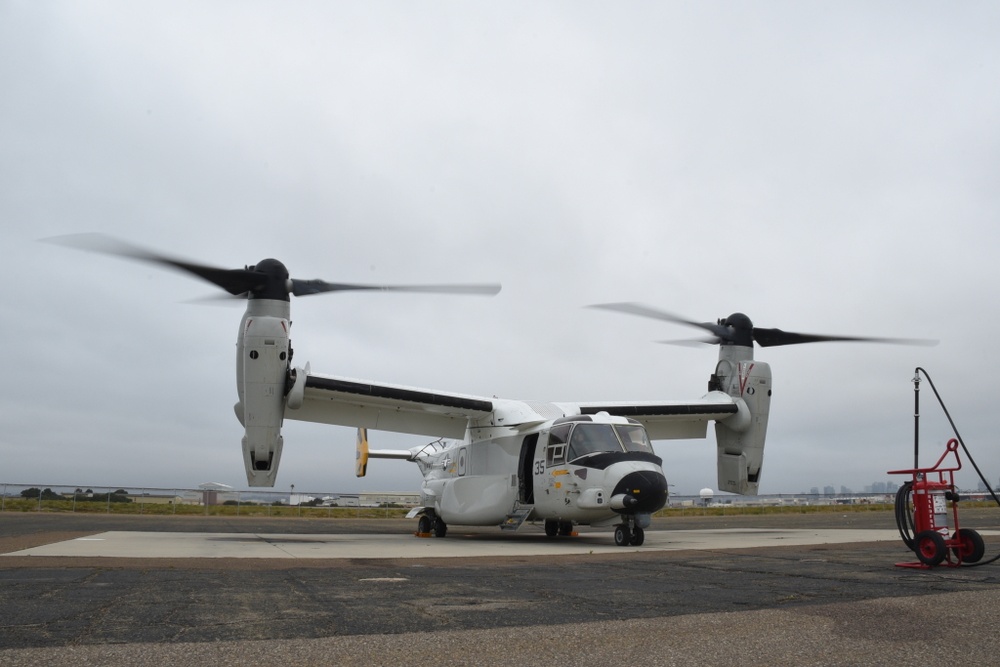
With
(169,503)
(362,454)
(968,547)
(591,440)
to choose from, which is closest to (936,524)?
(968,547)

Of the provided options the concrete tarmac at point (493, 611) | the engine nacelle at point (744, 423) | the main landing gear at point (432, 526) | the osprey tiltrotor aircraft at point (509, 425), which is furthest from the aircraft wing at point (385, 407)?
the concrete tarmac at point (493, 611)

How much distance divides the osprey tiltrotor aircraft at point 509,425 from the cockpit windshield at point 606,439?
3 centimetres

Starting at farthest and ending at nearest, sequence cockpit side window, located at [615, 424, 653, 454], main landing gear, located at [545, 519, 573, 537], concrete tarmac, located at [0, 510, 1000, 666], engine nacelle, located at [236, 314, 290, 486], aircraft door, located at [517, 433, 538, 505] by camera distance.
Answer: main landing gear, located at [545, 519, 573, 537] < aircraft door, located at [517, 433, 538, 505] < engine nacelle, located at [236, 314, 290, 486] < cockpit side window, located at [615, 424, 653, 454] < concrete tarmac, located at [0, 510, 1000, 666]

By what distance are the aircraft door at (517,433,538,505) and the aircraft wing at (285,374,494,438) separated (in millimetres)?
2033

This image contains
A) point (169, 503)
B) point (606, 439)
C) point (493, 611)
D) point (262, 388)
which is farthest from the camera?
point (169, 503)

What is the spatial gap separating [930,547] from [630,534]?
7.16 metres

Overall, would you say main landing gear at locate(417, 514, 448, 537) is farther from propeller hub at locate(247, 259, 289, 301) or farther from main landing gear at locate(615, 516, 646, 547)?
propeller hub at locate(247, 259, 289, 301)

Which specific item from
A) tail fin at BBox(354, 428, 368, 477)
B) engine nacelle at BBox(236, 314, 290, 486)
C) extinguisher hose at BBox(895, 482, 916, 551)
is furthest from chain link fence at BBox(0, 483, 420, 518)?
extinguisher hose at BBox(895, 482, 916, 551)

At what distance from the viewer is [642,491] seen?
15.1 metres

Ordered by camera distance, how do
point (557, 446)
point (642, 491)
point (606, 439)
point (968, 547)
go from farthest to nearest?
1. point (557, 446)
2. point (606, 439)
3. point (642, 491)
4. point (968, 547)

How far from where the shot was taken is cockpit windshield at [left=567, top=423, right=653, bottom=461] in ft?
53.4

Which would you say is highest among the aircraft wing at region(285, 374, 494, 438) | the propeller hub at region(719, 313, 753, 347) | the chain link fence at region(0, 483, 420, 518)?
the propeller hub at region(719, 313, 753, 347)

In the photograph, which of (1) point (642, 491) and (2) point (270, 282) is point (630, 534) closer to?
(1) point (642, 491)

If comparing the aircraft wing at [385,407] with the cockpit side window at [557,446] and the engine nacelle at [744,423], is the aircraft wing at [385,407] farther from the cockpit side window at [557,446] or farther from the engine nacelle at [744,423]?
the engine nacelle at [744,423]
